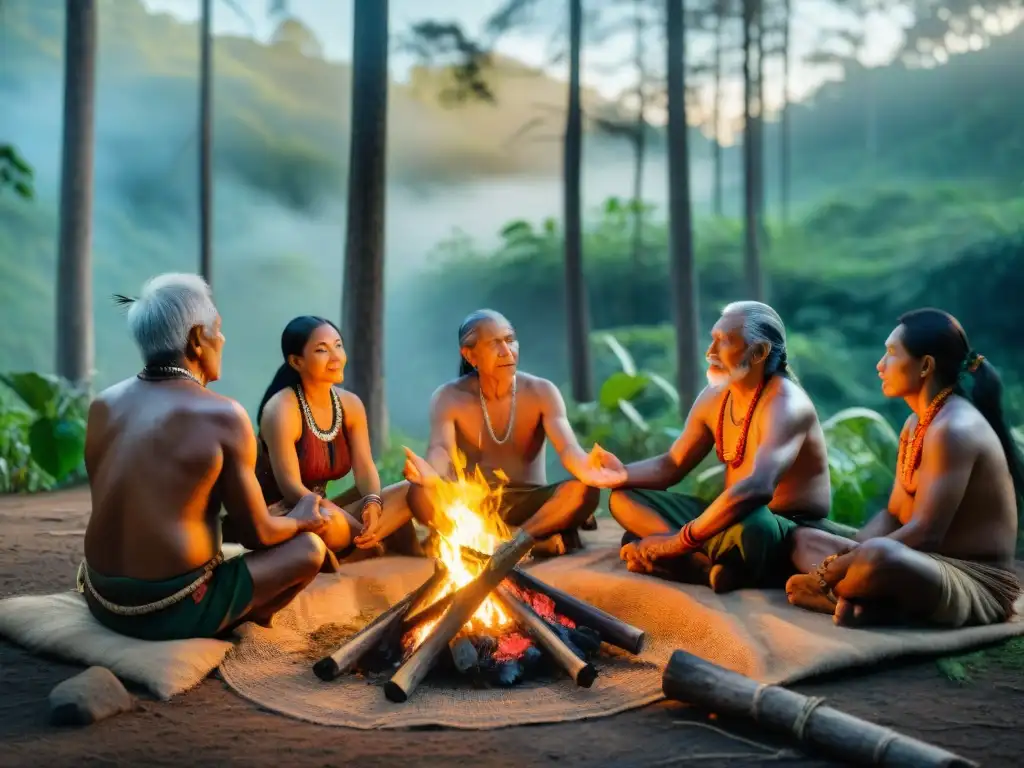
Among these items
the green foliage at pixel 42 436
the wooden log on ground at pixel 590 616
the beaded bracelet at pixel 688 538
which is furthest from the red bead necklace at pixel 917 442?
the green foliage at pixel 42 436

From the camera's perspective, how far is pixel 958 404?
4434 millimetres

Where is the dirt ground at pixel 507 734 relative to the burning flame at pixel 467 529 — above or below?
below

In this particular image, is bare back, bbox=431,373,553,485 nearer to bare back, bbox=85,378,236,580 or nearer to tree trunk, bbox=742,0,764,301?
bare back, bbox=85,378,236,580

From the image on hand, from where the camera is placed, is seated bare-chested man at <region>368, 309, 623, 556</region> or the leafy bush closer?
seated bare-chested man at <region>368, 309, 623, 556</region>

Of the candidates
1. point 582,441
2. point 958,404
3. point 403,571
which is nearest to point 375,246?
point 582,441

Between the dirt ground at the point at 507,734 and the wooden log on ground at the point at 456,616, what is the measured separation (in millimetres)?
318

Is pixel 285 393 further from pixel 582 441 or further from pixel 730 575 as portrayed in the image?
pixel 582 441

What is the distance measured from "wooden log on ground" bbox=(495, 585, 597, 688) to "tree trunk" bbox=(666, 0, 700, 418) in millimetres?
6402

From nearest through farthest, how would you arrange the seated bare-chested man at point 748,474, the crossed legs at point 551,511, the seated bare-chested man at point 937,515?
the seated bare-chested man at point 937,515 < the seated bare-chested man at point 748,474 < the crossed legs at point 551,511

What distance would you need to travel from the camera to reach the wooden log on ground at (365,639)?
4004 mm

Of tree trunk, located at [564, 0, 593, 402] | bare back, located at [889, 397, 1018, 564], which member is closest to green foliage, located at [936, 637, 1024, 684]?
bare back, located at [889, 397, 1018, 564]

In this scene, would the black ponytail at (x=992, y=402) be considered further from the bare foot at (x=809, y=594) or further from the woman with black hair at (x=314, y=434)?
the woman with black hair at (x=314, y=434)

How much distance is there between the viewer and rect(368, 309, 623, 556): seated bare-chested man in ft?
18.3

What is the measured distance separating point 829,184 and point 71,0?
11401 millimetres
